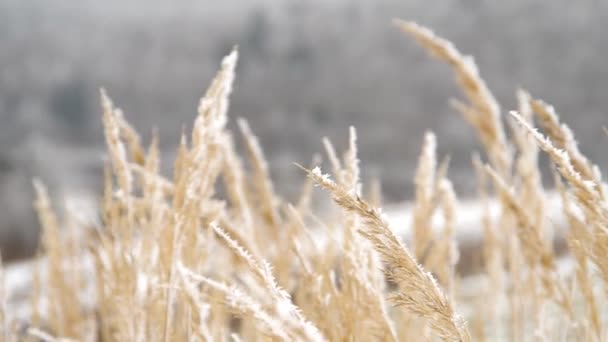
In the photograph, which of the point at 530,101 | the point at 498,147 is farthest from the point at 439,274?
the point at 530,101

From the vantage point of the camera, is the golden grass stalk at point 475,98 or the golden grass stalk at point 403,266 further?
the golden grass stalk at point 475,98

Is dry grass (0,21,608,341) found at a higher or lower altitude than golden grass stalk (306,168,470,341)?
higher

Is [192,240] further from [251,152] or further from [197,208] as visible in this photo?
[251,152]

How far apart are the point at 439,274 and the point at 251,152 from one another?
38 centimetres

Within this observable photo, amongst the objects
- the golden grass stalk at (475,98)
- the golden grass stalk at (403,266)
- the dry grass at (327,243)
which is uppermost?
the golden grass stalk at (475,98)

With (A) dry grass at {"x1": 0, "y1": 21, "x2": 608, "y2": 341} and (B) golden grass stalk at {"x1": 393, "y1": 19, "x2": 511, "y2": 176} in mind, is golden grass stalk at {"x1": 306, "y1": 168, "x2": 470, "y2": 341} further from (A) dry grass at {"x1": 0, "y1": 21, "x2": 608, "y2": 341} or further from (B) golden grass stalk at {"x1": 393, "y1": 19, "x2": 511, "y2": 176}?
(B) golden grass stalk at {"x1": 393, "y1": 19, "x2": 511, "y2": 176}

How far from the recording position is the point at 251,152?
45.6 inches

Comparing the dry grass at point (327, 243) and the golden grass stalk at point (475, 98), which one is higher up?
the golden grass stalk at point (475, 98)

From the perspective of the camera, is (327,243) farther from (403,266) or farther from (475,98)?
(403,266)

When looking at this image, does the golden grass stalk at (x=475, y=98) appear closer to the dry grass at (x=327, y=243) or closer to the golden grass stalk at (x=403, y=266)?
the dry grass at (x=327, y=243)

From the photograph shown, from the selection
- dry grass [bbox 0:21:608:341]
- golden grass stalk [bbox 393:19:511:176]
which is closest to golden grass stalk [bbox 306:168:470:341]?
dry grass [bbox 0:21:608:341]

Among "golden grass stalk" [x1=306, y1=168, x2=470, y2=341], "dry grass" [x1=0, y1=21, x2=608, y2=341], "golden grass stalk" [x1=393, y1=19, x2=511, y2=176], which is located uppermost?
"golden grass stalk" [x1=393, y1=19, x2=511, y2=176]

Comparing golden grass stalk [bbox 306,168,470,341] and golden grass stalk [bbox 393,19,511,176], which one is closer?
golden grass stalk [bbox 306,168,470,341]

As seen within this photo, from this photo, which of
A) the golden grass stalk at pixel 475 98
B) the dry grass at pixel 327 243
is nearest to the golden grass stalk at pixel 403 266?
the dry grass at pixel 327 243
